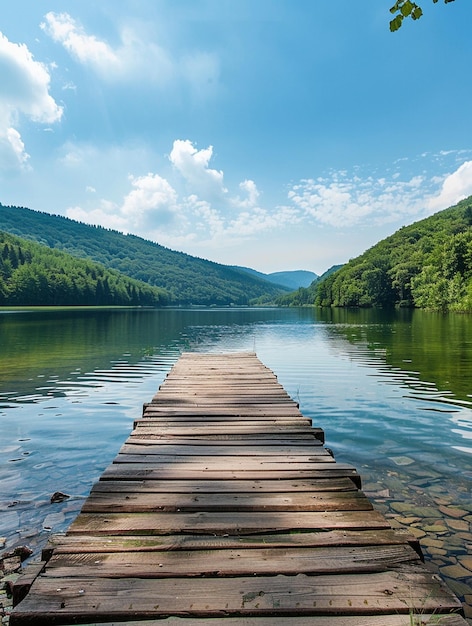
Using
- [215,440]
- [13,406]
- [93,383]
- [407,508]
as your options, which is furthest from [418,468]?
[93,383]

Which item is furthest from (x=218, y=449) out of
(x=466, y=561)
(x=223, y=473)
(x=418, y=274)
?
(x=418, y=274)

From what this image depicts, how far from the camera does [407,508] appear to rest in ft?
23.3

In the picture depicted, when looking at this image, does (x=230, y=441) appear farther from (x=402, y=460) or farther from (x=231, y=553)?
(x=402, y=460)

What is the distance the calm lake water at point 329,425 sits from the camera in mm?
6773

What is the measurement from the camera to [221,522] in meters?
4.22

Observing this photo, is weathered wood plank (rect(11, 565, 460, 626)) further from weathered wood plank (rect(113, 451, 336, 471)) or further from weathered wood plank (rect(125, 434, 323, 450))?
weathered wood plank (rect(125, 434, 323, 450))

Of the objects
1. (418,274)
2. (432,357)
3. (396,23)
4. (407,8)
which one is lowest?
(432,357)

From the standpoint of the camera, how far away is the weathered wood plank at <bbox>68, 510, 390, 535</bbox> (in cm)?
406

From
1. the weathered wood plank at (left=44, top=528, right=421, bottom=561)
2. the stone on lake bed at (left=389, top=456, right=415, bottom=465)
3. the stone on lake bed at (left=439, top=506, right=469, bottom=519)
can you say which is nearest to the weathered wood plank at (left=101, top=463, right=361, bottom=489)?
the weathered wood plank at (left=44, top=528, right=421, bottom=561)

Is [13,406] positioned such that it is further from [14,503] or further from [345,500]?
[345,500]

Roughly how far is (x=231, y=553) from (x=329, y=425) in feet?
29.8

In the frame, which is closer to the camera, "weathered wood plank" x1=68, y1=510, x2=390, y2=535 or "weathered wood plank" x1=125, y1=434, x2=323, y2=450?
"weathered wood plank" x1=68, y1=510, x2=390, y2=535

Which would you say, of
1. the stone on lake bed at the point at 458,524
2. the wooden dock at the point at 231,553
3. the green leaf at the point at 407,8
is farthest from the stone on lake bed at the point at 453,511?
the green leaf at the point at 407,8

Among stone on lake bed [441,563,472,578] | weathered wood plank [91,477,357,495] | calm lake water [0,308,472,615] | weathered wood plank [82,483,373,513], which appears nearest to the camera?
weathered wood plank [82,483,373,513]
